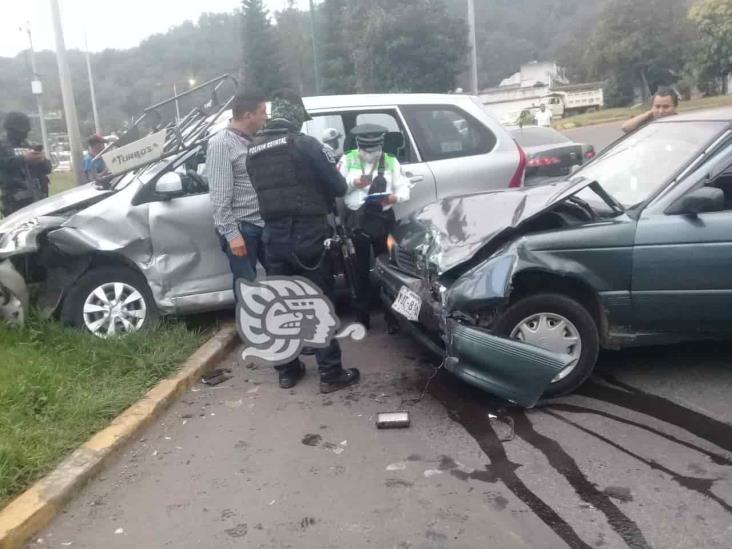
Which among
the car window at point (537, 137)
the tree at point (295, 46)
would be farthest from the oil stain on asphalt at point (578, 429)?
the tree at point (295, 46)

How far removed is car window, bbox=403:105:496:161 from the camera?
20.7 feet

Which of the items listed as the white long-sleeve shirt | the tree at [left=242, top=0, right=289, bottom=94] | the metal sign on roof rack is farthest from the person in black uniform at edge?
the tree at [left=242, top=0, right=289, bottom=94]

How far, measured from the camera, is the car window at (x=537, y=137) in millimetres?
12093

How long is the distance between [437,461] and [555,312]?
1.19m

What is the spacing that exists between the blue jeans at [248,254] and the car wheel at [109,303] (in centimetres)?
81

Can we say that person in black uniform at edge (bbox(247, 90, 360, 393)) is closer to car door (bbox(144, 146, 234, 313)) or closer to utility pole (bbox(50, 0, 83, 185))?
car door (bbox(144, 146, 234, 313))

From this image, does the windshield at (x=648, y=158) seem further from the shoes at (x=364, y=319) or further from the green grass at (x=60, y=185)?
the green grass at (x=60, y=185)

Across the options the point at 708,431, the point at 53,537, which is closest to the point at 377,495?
the point at 53,537

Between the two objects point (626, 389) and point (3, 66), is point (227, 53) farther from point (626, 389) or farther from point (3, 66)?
point (626, 389)

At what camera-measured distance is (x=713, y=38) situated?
48094 mm

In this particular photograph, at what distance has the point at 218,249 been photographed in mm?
5691

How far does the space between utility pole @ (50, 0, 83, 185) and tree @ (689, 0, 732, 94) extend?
46146mm

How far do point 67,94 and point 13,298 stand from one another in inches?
268

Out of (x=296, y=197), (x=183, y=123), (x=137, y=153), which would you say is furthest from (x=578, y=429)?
(x=183, y=123)
